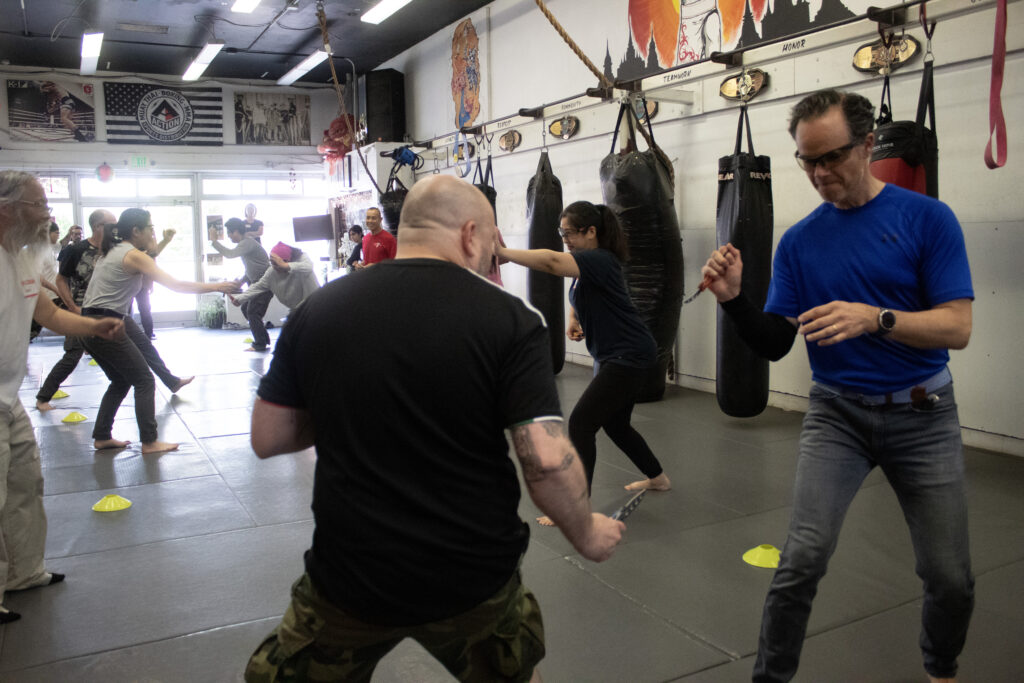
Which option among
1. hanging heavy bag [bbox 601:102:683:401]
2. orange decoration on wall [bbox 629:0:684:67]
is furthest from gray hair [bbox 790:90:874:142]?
orange decoration on wall [bbox 629:0:684:67]

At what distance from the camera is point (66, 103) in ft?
45.3

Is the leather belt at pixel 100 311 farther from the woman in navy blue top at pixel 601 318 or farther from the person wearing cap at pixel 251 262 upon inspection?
the person wearing cap at pixel 251 262

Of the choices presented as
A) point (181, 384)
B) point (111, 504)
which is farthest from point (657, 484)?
point (181, 384)

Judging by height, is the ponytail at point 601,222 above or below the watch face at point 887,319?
above

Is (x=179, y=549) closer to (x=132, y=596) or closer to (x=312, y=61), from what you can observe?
(x=132, y=596)

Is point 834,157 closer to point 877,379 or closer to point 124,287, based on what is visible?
point 877,379

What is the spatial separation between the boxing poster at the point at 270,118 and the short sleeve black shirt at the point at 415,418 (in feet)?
49.0

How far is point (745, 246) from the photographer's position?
520cm

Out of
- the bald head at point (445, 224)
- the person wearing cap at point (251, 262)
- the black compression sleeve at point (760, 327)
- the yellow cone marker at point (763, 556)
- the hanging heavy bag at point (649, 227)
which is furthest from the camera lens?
the person wearing cap at point (251, 262)

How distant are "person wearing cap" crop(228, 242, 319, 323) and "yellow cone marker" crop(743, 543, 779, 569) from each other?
7.21m

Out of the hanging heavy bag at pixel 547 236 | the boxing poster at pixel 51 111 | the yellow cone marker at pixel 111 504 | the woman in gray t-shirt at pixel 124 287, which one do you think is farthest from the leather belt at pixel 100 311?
the boxing poster at pixel 51 111

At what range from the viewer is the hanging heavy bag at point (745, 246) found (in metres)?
5.18

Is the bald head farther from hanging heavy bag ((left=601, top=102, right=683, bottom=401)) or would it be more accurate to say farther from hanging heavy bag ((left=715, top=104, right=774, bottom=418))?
hanging heavy bag ((left=601, top=102, right=683, bottom=401))

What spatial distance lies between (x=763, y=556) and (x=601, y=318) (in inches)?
50.9
